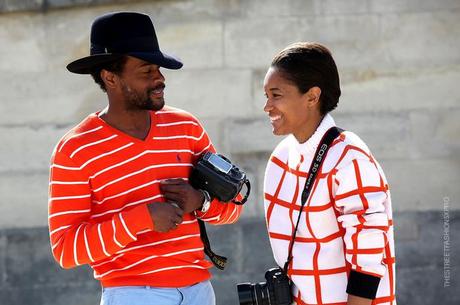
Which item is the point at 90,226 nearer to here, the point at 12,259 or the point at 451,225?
the point at 12,259

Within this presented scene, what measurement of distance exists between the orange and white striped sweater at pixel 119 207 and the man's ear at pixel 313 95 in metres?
0.60

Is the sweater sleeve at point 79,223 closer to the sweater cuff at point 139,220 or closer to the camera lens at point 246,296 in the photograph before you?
the sweater cuff at point 139,220

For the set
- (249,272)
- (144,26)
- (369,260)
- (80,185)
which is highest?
(144,26)

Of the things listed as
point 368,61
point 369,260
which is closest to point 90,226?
point 369,260

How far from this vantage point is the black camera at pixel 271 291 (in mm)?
3328

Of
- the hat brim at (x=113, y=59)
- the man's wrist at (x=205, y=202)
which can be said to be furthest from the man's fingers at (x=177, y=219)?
the hat brim at (x=113, y=59)

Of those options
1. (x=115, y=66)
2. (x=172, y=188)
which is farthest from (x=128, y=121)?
(x=172, y=188)

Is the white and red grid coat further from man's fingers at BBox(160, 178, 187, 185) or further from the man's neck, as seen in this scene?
the man's neck

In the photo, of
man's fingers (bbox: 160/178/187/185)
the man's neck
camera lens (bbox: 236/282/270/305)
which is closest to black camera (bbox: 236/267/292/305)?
camera lens (bbox: 236/282/270/305)

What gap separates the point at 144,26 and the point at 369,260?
129 centimetres

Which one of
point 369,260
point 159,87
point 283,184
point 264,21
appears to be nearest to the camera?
point 369,260

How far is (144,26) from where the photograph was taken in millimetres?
3607

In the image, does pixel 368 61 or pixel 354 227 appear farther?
pixel 368 61

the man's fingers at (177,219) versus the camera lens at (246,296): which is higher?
the man's fingers at (177,219)
